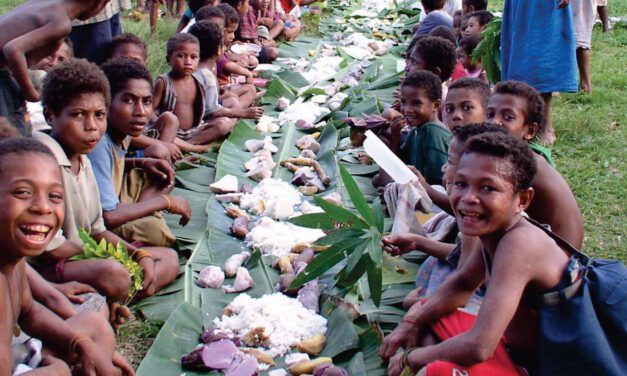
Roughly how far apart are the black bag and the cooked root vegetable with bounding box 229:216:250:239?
5.69ft

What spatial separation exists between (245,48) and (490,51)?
2494mm

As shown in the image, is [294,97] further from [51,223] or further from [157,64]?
[51,223]

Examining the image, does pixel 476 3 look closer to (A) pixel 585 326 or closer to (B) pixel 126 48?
(B) pixel 126 48

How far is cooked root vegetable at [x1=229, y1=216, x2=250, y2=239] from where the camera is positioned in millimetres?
3549

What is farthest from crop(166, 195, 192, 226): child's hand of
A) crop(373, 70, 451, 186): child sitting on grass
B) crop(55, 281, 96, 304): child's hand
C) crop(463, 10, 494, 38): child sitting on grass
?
crop(463, 10, 494, 38): child sitting on grass

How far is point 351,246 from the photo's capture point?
2.80 m

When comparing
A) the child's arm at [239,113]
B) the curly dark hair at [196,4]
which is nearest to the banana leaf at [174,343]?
the child's arm at [239,113]

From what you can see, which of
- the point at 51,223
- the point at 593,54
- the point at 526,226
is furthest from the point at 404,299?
the point at 593,54

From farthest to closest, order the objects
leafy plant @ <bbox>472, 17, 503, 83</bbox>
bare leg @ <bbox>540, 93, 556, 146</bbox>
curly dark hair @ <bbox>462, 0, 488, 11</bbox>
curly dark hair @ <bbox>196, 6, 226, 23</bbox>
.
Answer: curly dark hair @ <bbox>462, 0, 488, 11</bbox> < curly dark hair @ <bbox>196, 6, 226, 23</bbox> < leafy plant @ <bbox>472, 17, 503, 83</bbox> < bare leg @ <bbox>540, 93, 556, 146</bbox>

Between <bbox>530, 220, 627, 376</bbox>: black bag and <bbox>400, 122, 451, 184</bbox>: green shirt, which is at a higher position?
<bbox>530, 220, 627, 376</bbox>: black bag

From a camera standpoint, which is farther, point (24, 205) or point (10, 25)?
point (10, 25)

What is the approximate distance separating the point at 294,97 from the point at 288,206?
222 centimetres

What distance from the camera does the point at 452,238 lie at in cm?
320

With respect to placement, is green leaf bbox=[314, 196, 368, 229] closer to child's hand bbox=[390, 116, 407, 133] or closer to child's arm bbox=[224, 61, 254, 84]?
child's hand bbox=[390, 116, 407, 133]
